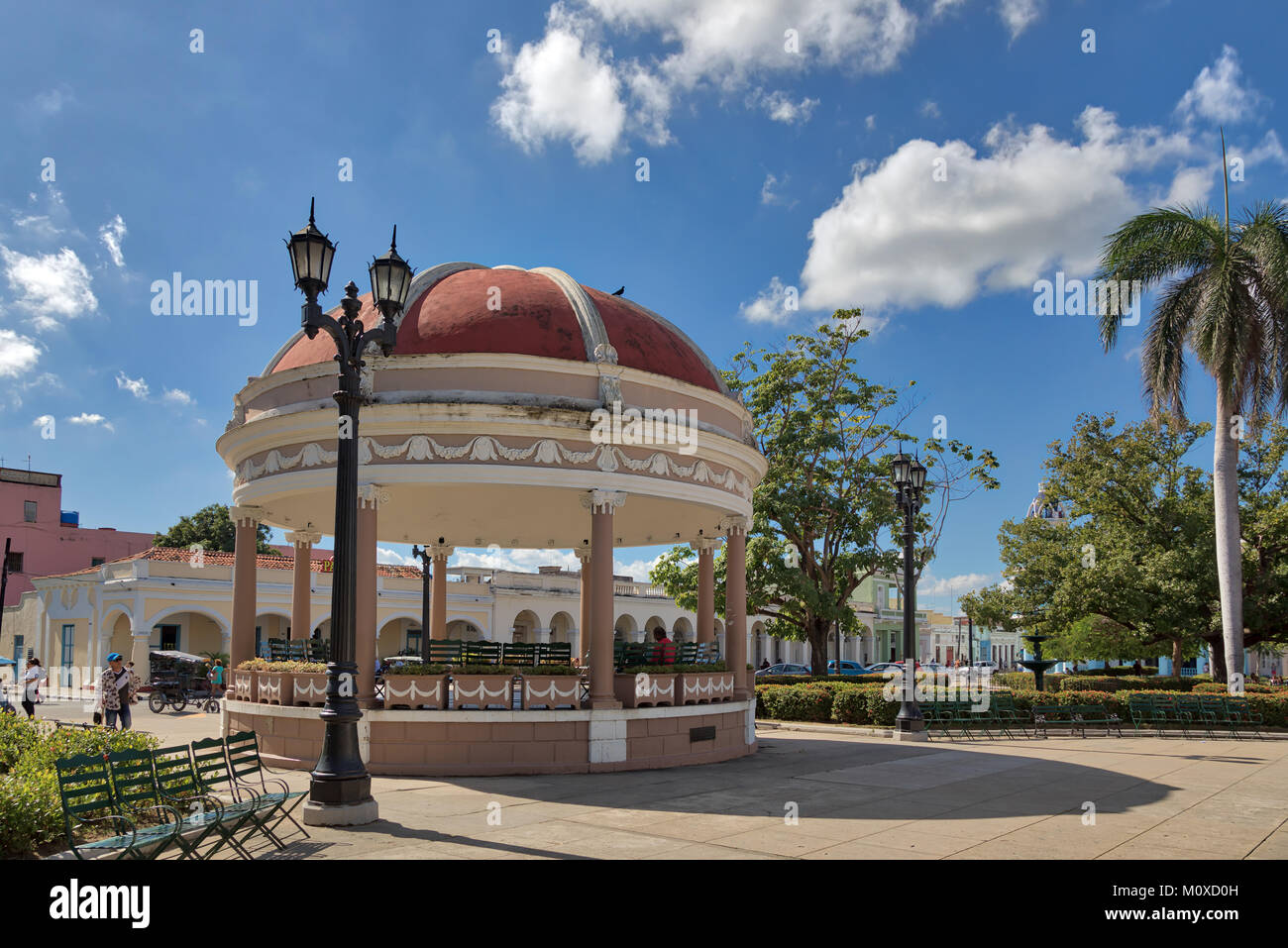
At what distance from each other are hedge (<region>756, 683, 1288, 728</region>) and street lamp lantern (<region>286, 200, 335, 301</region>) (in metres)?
17.9

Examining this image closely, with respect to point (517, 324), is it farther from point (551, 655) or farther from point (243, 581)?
point (243, 581)

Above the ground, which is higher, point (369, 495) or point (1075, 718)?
point (369, 495)

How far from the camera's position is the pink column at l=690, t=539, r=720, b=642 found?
805 inches

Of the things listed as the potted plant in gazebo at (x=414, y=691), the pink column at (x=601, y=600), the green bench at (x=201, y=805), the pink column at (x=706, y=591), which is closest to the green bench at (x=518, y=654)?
the pink column at (x=601, y=600)

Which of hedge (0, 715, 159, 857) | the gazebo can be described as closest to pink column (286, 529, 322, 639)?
the gazebo

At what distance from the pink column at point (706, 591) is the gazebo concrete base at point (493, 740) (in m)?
3.89

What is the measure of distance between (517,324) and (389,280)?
5.63 meters

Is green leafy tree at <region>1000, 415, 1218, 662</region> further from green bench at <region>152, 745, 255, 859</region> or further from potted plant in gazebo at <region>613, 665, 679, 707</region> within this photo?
green bench at <region>152, 745, 255, 859</region>

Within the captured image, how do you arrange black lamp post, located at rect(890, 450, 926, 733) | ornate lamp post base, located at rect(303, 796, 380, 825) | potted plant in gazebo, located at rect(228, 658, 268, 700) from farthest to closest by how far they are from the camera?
black lamp post, located at rect(890, 450, 926, 733), potted plant in gazebo, located at rect(228, 658, 268, 700), ornate lamp post base, located at rect(303, 796, 380, 825)

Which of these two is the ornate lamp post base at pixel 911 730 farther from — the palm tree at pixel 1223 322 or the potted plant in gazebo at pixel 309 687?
the potted plant in gazebo at pixel 309 687

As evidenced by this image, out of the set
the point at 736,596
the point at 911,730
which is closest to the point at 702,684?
the point at 736,596

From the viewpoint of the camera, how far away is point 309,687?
15.5 metres
